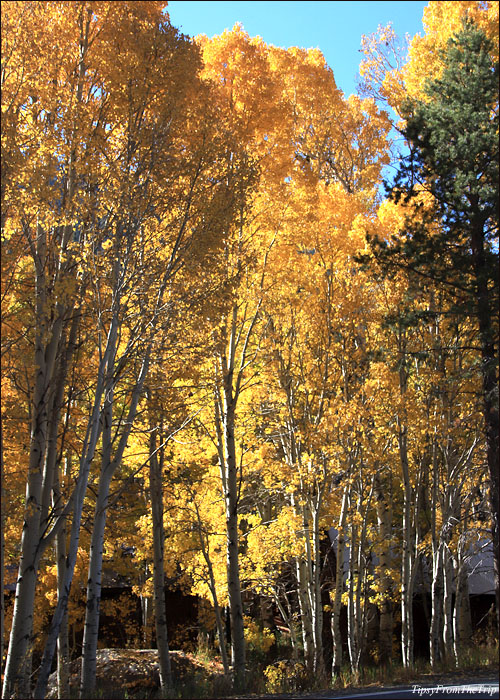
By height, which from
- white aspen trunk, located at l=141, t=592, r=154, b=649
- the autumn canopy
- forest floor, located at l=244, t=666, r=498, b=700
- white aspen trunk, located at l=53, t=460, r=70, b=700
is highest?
the autumn canopy

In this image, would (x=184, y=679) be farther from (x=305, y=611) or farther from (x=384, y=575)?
(x=384, y=575)

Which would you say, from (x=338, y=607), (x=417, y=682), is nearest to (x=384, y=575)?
(x=338, y=607)

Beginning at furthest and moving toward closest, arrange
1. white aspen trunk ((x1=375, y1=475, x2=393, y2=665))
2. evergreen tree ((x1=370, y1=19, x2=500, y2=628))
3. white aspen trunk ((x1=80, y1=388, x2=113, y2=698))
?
white aspen trunk ((x1=375, y1=475, x2=393, y2=665)) < evergreen tree ((x1=370, y1=19, x2=500, y2=628)) < white aspen trunk ((x1=80, y1=388, x2=113, y2=698))

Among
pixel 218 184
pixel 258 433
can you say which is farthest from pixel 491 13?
pixel 258 433

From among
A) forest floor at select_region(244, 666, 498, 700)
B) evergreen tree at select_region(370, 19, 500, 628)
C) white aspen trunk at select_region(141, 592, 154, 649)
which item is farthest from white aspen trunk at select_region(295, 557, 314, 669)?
white aspen trunk at select_region(141, 592, 154, 649)

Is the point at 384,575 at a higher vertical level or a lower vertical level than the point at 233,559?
lower

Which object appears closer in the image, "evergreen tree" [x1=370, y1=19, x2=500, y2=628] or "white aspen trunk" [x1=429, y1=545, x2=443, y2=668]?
"evergreen tree" [x1=370, y1=19, x2=500, y2=628]

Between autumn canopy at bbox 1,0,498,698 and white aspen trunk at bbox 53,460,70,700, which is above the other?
autumn canopy at bbox 1,0,498,698

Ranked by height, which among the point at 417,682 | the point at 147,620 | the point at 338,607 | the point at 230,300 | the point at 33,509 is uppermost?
the point at 230,300

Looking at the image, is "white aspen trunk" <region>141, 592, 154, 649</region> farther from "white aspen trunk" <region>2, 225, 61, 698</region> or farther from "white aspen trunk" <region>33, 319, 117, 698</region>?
"white aspen trunk" <region>33, 319, 117, 698</region>

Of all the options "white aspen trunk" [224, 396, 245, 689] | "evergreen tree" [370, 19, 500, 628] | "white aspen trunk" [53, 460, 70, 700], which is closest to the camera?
"white aspen trunk" [53, 460, 70, 700]

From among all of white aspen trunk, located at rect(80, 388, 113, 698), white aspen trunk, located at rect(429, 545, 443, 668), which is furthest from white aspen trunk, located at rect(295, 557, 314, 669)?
white aspen trunk, located at rect(80, 388, 113, 698)

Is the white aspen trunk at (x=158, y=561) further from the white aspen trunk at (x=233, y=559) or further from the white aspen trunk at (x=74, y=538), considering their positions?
the white aspen trunk at (x=74, y=538)

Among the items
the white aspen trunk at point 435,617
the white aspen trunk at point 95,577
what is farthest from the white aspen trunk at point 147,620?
the white aspen trunk at point 95,577
